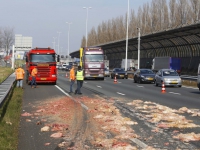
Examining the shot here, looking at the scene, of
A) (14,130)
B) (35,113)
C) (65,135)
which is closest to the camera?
(65,135)

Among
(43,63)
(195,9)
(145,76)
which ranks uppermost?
(195,9)

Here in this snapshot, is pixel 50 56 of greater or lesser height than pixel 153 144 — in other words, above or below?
above


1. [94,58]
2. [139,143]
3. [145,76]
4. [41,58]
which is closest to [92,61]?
[94,58]

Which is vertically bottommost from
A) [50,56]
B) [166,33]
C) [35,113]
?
[35,113]

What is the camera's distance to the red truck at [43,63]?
34.7m

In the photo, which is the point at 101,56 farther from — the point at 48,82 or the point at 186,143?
the point at 186,143

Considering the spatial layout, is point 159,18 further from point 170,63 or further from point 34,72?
point 34,72

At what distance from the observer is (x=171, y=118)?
43.8ft

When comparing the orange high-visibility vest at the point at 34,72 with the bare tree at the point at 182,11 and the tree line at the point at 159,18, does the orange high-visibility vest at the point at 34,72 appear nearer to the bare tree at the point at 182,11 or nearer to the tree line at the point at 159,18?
the tree line at the point at 159,18

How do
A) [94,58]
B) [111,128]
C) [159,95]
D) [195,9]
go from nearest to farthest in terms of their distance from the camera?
1. [111,128]
2. [159,95]
3. [94,58]
4. [195,9]

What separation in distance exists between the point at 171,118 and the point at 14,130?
16.6 feet

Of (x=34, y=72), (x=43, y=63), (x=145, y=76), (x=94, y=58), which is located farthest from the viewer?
(x=94, y=58)

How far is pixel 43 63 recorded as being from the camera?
3466 cm

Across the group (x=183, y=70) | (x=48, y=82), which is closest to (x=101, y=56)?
(x=48, y=82)
